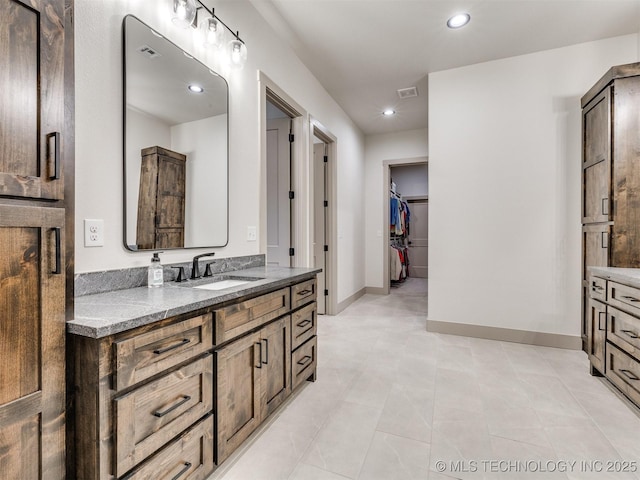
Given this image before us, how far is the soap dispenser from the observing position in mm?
1647

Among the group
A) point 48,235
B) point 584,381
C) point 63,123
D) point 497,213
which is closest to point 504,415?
point 584,381

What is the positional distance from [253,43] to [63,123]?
1.94m

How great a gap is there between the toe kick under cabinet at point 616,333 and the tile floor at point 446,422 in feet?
0.47

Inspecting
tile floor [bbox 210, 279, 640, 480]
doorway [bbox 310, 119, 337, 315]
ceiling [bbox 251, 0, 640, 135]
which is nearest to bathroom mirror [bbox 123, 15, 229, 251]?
ceiling [bbox 251, 0, 640, 135]

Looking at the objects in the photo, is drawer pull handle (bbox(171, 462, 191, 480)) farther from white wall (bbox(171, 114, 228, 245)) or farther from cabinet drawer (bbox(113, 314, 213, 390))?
white wall (bbox(171, 114, 228, 245))

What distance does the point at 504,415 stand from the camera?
197cm

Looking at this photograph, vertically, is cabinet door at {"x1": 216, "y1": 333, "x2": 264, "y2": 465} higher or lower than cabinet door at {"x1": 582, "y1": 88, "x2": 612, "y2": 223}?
lower

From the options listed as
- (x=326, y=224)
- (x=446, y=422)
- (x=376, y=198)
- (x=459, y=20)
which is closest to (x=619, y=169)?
(x=459, y=20)

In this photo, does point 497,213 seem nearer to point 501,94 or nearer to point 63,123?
point 501,94

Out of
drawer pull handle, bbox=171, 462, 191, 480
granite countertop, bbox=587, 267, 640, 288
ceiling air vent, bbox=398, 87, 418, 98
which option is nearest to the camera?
drawer pull handle, bbox=171, 462, 191, 480

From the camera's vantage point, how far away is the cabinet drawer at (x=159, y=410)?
3.42ft

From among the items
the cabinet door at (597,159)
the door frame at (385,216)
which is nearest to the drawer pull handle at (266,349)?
the cabinet door at (597,159)

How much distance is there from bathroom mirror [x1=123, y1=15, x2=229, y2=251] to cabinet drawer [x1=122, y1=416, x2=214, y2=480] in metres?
0.92

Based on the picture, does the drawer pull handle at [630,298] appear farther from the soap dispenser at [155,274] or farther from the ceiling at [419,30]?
the soap dispenser at [155,274]
